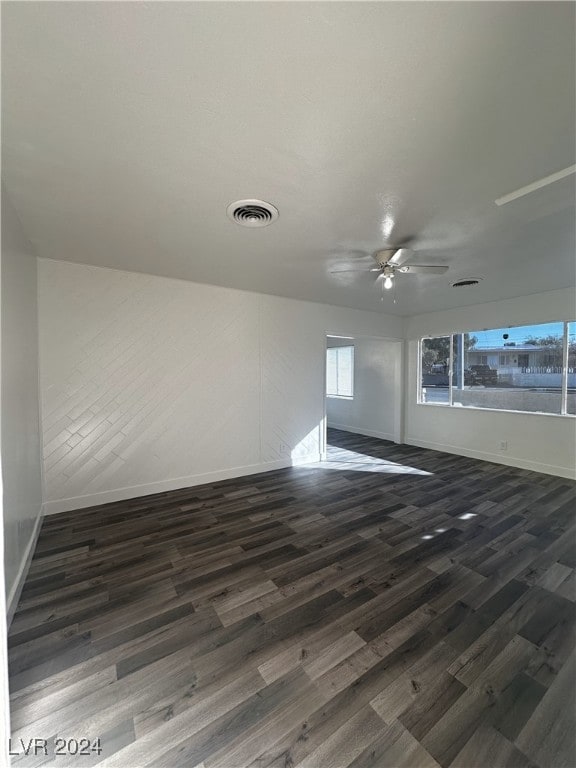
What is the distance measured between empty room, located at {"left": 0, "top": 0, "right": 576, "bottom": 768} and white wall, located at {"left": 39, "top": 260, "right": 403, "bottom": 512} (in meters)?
0.03

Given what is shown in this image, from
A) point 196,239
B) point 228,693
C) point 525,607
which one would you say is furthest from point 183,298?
point 525,607

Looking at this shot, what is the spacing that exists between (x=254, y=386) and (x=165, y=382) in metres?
1.18

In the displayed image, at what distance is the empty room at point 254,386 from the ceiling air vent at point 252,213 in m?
0.02

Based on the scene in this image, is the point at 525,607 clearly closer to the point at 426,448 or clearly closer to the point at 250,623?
the point at 250,623

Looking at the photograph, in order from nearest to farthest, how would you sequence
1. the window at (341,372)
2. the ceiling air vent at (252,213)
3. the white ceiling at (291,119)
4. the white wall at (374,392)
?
the white ceiling at (291,119) < the ceiling air vent at (252,213) < the white wall at (374,392) < the window at (341,372)

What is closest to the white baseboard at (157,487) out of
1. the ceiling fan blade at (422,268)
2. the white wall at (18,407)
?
the white wall at (18,407)

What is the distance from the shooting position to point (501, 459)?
15.0 feet

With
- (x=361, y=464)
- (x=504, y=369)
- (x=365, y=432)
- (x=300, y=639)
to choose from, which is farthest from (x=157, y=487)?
(x=504, y=369)

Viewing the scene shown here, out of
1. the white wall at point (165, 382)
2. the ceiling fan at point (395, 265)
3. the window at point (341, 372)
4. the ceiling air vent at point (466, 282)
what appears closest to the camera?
the ceiling fan at point (395, 265)

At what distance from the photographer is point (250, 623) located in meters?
1.65

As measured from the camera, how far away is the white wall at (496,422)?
4.02m

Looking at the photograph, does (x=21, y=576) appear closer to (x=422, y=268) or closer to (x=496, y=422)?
(x=422, y=268)

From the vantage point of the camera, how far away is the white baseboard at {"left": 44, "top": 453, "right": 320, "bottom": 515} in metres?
3.04

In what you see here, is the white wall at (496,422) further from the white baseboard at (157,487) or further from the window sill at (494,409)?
the white baseboard at (157,487)
